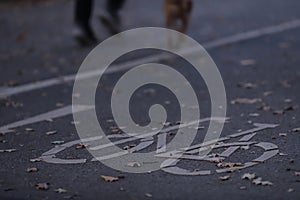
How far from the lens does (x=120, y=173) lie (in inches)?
227

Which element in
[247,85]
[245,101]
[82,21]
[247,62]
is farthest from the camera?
[82,21]

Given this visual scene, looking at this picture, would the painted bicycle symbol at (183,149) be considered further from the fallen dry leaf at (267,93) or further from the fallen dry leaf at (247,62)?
the fallen dry leaf at (247,62)

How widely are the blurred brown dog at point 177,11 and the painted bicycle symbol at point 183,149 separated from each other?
411 cm

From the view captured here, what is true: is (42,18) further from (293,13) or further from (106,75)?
(106,75)

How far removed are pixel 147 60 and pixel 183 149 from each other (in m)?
5.03

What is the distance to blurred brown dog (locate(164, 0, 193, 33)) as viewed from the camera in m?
11.0

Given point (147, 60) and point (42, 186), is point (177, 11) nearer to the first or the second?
point (147, 60)

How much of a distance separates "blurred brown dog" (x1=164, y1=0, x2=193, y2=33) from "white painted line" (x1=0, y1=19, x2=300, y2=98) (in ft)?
1.89

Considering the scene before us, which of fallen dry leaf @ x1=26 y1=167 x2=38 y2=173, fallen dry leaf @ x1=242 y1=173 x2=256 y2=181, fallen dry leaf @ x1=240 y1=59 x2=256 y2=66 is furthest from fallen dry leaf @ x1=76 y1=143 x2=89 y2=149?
fallen dry leaf @ x1=240 y1=59 x2=256 y2=66

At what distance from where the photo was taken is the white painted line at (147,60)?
9641 millimetres

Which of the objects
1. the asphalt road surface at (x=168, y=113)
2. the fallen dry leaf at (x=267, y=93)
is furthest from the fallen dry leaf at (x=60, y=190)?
the fallen dry leaf at (x=267, y=93)

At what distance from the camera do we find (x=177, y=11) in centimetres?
1108

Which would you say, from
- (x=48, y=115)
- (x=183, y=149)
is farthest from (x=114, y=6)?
(x=183, y=149)

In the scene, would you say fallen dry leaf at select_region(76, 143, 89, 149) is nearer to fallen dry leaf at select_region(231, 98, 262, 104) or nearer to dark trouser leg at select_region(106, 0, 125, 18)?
fallen dry leaf at select_region(231, 98, 262, 104)
